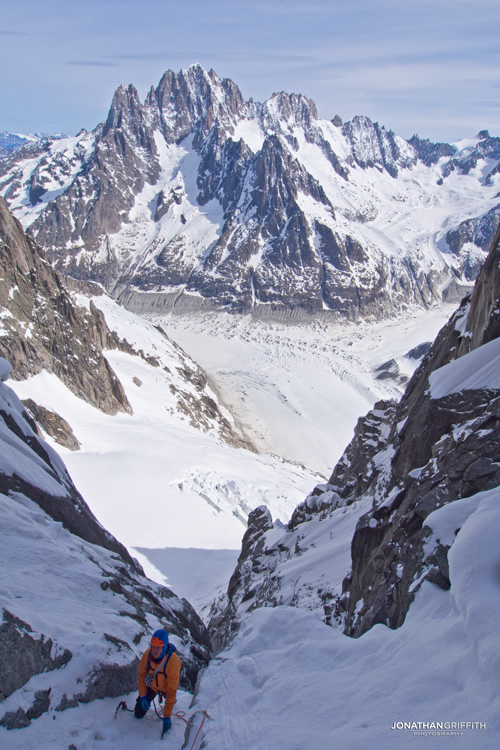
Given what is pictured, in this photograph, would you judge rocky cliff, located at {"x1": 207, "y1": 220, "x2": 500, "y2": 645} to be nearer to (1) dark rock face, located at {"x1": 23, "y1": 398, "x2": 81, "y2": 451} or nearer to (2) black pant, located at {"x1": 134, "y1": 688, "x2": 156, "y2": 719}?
(2) black pant, located at {"x1": 134, "y1": 688, "x2": 156, "y2": 719}

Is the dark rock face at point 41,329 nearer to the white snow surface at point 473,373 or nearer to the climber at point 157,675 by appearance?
the white snow surface at point 473,373

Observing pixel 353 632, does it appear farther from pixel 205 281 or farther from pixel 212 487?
pixel 205 281

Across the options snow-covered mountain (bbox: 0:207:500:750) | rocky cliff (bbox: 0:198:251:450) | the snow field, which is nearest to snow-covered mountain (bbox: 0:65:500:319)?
rocky cliff (bbox: 0:198:251:450)

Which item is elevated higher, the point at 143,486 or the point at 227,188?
the point at 227,188

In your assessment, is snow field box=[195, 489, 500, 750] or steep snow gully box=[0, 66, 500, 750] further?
steep snow gully box=[0, 66, 500, 750]

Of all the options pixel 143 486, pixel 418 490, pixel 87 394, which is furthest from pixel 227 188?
pixel 418 490

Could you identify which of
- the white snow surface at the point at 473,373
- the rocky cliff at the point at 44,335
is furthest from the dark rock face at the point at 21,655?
the rocky cliff at the point at 44,335

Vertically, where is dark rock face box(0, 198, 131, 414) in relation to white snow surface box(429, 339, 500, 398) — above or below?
above
